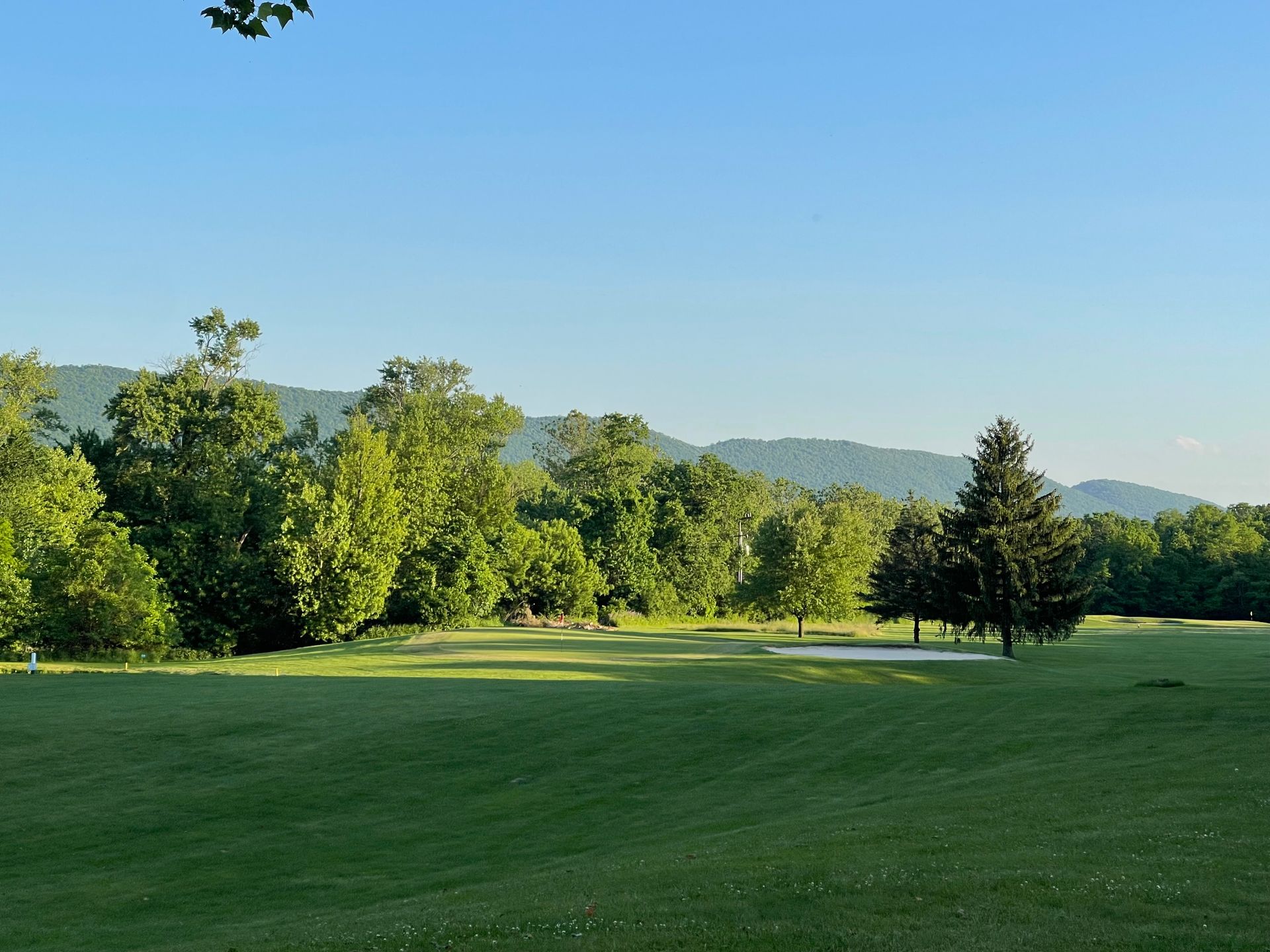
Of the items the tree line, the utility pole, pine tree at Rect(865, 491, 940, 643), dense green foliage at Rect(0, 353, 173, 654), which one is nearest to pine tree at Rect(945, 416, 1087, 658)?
the tree line

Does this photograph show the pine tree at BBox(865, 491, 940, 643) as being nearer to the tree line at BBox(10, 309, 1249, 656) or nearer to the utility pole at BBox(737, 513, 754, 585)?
the tree line at BBox(10, 309, 1249, 656)

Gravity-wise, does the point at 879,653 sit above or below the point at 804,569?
below

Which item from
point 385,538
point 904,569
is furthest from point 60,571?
point 904,569

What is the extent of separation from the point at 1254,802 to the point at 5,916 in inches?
603

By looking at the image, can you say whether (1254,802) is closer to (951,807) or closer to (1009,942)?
(951,807)

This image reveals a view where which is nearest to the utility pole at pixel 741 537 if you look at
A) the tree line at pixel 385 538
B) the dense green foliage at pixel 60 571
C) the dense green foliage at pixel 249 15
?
the tree line at pixel 385 538

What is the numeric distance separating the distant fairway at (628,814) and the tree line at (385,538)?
1741 centimetres

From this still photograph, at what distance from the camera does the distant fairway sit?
922 cm

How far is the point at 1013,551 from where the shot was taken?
154ft

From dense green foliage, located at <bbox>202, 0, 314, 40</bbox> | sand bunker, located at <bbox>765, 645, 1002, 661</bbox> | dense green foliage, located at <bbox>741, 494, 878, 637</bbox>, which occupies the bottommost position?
sand bunker, located at <bbox>765, 645, 1002, 661</bbox>

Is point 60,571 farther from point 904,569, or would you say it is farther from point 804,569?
point 904,569

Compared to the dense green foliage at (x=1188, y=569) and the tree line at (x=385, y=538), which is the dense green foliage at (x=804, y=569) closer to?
the tree line at (x=385, y=538)

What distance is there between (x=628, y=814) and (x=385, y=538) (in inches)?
2033

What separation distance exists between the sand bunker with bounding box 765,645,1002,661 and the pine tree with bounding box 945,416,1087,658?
250 centimetres
